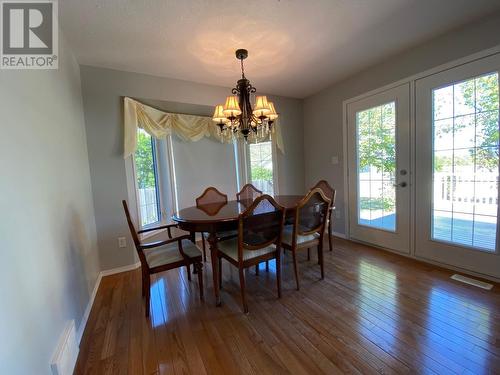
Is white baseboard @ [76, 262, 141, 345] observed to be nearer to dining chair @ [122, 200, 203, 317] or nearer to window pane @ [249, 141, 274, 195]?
dining chair @ [122, 200, 203, 317]

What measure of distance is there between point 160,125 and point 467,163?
3468mm

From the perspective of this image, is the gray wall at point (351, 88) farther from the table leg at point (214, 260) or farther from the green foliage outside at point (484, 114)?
the table leg at point (214, 260)

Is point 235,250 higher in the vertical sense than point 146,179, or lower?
lower

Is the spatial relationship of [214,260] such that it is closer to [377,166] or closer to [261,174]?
[261,174]

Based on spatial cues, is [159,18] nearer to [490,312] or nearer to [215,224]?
[215,224]

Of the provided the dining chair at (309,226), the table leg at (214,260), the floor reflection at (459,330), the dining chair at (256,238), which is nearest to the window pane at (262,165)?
the dining chair at (309,226)

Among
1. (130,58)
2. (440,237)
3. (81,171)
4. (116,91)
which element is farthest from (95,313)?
(440,237)

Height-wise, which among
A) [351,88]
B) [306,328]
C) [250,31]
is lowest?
[306,328]

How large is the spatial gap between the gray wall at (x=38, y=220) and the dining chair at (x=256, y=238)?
1.13 metres

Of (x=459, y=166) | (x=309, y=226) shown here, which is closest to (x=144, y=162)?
(x=309, y=226)

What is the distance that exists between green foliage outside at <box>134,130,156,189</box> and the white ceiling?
0.87 meters

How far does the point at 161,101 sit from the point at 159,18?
1188 millimetres

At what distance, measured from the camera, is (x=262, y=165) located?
3879mm

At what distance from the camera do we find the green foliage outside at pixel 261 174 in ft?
12.7
